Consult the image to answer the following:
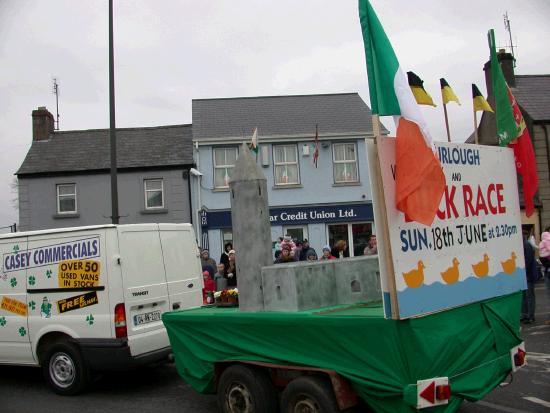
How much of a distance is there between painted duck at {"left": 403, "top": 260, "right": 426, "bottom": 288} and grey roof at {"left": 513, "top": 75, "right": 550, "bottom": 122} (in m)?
22.1

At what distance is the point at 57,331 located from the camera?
690cm

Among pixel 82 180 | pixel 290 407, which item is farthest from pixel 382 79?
pixel 82 180

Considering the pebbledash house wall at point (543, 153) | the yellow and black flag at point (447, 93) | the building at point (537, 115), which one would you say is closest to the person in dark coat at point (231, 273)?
the yellow and black flag at point (447, 93)

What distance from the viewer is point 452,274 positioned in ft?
14.7

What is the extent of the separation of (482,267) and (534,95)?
77.2ft

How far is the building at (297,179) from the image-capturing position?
74.7 feet

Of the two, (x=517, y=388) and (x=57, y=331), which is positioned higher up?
(x=57, y=331)

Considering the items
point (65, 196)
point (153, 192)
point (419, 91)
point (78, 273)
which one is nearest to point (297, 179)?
point (153, 192)

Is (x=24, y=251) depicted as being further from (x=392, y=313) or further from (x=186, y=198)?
(x=186, y=198)

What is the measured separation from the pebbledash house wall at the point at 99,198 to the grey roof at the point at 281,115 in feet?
8.37

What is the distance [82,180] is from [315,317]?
20.3 m

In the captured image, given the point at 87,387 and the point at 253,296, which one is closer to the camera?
the point at 253,296

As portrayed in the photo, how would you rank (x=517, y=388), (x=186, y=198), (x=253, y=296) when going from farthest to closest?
1. (x=186, y=198)
2. (x=517, y=388)
3. (x=253, y=296)

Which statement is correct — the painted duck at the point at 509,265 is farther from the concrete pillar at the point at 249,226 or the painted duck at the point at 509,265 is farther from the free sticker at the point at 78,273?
the free sticker at the point at 78,273
